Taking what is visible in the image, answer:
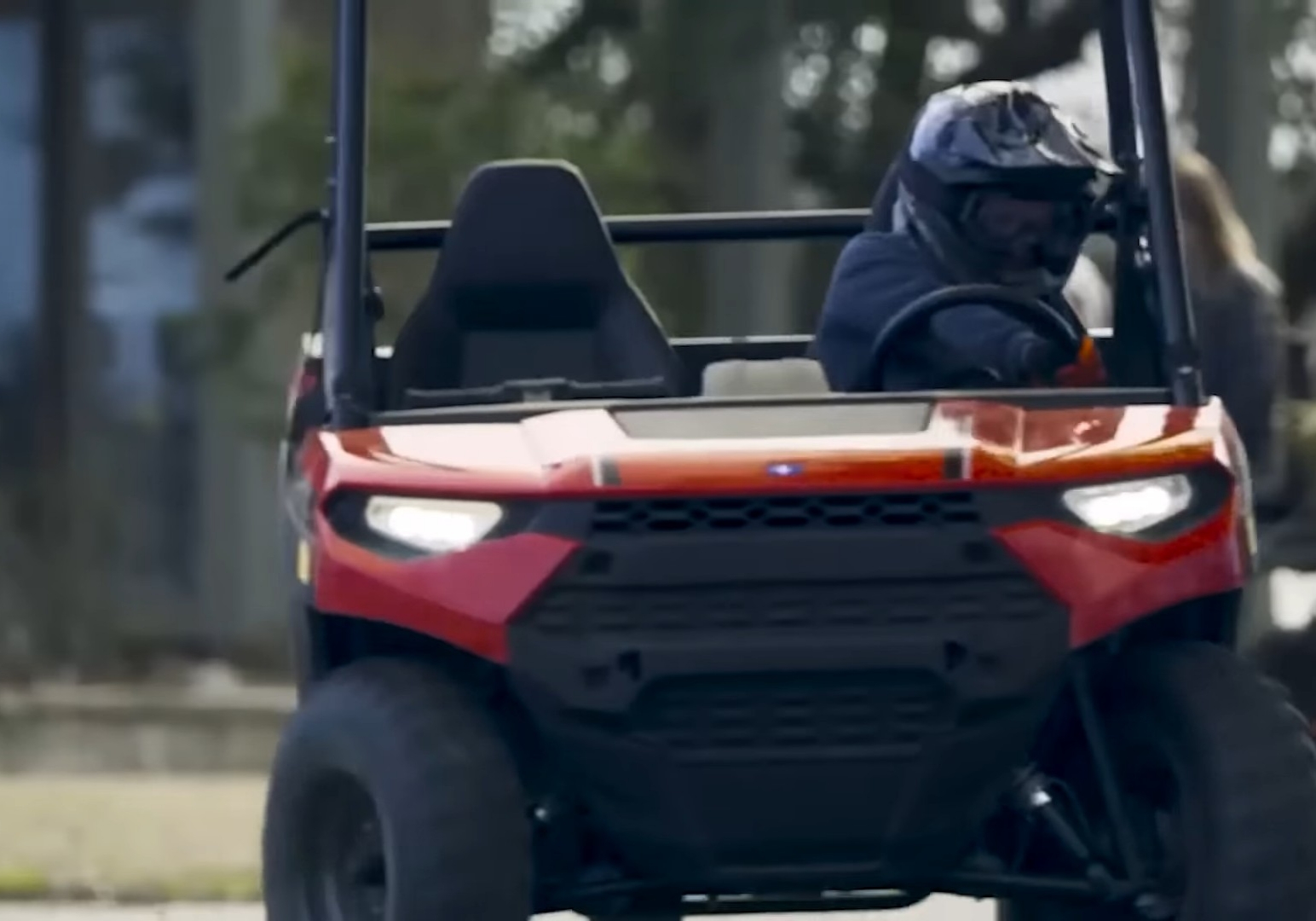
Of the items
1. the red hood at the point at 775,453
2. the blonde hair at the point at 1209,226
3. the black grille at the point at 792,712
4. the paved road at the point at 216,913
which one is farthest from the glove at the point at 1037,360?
the blonde hair at the point at 1209,226

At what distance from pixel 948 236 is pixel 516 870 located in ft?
4.55

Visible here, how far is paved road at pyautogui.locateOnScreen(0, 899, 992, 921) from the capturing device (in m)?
8.52

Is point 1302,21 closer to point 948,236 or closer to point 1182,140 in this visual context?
point 1182,140

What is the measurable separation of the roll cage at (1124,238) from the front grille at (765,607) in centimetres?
74

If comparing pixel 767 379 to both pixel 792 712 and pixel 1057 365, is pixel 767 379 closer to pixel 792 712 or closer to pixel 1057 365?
pixel 1057 365

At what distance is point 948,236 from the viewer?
6.51 meters

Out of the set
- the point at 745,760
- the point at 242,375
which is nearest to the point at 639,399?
the point at 745,760

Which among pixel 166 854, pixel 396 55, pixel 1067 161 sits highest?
pixel 1067 161

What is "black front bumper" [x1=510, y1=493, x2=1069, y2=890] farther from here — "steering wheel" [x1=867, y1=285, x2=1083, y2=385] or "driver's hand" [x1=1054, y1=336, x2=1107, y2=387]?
"driver's hand" [x1=1054, y1=336, x2=1107, y2=387]

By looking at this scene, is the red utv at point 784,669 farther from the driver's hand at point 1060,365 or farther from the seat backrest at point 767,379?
the seat backrest at point 767,379

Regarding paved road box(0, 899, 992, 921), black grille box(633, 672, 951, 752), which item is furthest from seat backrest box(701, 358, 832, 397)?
paved road box(0, 899, 992, 921)

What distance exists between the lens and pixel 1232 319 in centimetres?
956

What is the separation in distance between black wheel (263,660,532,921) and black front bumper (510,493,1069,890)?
5.3 inches

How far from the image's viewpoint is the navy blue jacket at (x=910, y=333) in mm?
6402
